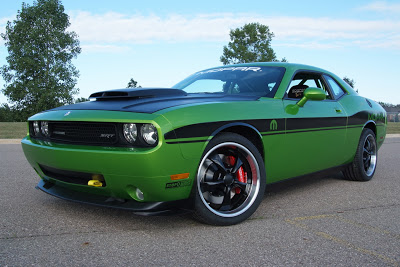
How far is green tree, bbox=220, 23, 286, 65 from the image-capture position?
134 ft

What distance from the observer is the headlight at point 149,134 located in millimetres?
2552

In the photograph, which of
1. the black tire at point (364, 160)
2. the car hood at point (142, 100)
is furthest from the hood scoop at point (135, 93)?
the black tire at point (364, 160)

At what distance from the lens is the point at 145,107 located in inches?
109

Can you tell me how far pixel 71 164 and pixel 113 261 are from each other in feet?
2.77

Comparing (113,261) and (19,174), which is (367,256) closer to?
(113,261)

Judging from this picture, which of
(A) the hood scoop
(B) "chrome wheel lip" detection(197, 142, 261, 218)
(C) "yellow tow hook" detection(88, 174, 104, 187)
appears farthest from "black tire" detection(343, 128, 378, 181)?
(C) "yellow tow hook" detection(88, 174, 104, 187)

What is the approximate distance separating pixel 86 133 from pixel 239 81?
1732 mm

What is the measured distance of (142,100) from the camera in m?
3.07

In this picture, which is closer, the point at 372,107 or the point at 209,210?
the point at 209,210

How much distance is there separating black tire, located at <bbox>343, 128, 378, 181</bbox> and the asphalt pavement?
2.67 feet

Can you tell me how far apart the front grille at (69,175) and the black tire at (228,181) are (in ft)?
2.44

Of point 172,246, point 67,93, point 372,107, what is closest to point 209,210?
point 172,246

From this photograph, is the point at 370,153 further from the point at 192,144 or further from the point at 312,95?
the point at 192,144

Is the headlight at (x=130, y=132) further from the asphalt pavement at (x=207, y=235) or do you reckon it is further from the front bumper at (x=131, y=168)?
the asphalt pavement at (x=207, y=235)
